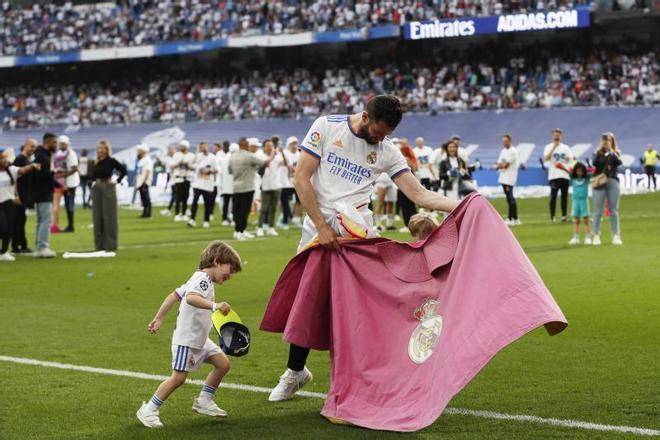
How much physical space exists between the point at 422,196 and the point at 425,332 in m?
1.16

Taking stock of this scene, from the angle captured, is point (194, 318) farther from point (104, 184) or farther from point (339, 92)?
point (339, 92)

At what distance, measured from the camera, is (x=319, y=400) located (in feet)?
27.0

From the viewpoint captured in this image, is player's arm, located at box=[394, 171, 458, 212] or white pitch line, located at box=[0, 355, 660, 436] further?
player's arm, located at box=[394, 171, 458, 212]

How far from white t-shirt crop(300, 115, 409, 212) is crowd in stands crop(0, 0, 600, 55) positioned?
44843 millimetres

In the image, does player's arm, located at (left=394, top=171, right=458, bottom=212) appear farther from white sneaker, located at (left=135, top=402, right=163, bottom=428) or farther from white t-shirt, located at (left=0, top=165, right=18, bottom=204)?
white t-shirt, located at (left=0, top=165, right=18, bottom=204)

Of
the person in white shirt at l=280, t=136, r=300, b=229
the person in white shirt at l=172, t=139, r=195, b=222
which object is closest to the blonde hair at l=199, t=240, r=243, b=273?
the person in white shirt at l=280, t=136, r=300, b=229

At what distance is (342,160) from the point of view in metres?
8.08

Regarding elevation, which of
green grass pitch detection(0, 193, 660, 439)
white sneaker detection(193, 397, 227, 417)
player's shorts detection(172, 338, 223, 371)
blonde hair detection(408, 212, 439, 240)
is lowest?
green grass pitch detection(0, 193, 660, 439)

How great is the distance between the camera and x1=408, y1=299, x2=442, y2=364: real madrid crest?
7355 mm

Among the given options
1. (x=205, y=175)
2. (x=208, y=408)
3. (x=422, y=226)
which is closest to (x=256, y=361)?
(x=422, y=226)

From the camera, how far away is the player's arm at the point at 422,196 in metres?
7.87

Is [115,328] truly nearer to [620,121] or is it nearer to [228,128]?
[620,121]

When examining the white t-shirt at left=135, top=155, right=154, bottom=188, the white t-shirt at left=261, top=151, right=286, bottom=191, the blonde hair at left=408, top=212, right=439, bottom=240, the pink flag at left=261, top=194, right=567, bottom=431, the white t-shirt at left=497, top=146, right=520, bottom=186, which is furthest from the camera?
the white t-shirt at left=135, top=155, right=154, bottom=188

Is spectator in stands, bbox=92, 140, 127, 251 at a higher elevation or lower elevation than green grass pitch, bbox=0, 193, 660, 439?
higher
